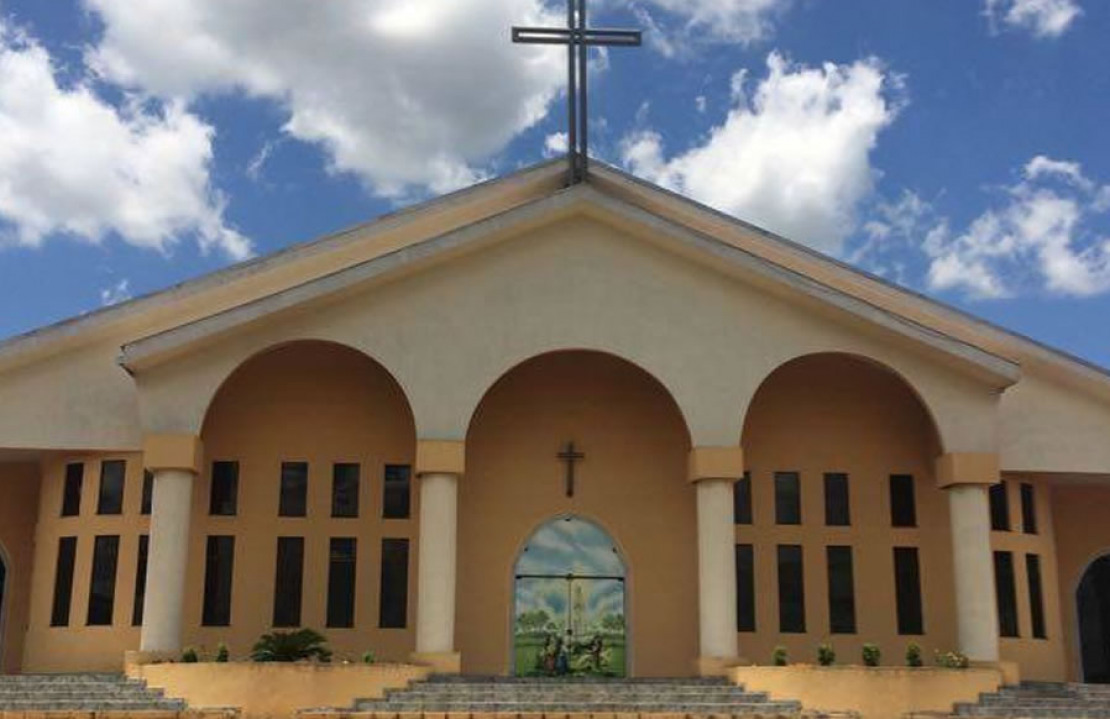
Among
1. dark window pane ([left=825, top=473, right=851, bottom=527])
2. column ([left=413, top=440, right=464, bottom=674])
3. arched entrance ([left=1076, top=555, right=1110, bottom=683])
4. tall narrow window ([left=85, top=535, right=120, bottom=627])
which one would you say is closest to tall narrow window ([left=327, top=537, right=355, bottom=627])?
column ([left=413, top=440, right=464, bottom=674])

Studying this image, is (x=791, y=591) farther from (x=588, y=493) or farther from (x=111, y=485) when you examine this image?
(x=111, y=485)

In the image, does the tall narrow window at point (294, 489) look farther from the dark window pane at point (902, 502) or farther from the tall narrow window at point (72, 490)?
the dark window pane at point (902, 502)

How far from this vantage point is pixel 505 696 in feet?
64.3

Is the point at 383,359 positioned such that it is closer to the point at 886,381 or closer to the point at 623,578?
the point at 623,578

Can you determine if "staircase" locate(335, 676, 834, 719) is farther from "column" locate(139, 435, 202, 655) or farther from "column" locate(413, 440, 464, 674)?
"column" locate(139, 435, 202, 655)

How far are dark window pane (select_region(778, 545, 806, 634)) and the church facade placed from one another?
0.08 meters

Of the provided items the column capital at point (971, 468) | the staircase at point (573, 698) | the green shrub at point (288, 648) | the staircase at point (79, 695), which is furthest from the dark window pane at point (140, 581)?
the column capital at point (971, 468)

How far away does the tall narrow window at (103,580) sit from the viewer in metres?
23.5

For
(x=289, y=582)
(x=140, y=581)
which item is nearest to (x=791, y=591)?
(x=289, y=582)

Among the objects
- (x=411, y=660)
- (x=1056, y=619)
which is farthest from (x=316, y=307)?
Result: (x=1056, y=619)

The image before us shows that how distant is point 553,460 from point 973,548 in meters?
7.94

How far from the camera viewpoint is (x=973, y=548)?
902 inches

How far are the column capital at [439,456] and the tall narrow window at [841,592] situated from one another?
7.90m

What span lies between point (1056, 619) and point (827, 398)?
6.16 m
